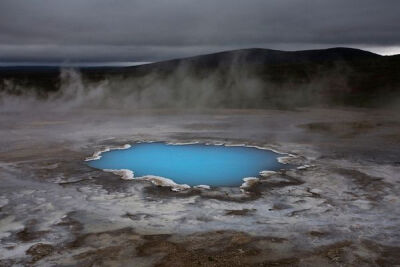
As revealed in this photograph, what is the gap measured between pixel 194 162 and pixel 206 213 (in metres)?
4.22

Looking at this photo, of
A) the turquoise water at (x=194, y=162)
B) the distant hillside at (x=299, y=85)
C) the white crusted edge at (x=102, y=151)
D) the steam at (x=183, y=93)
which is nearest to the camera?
the turquoise water at (x=194, y=162)

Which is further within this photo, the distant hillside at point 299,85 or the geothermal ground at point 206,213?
the distant hillside at point 299,85

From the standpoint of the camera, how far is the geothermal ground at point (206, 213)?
553 cm

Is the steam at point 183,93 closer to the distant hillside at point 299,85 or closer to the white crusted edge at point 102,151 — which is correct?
the distant hillside at point 299,85

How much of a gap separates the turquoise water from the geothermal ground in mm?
651

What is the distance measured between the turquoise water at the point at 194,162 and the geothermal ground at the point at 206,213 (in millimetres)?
651

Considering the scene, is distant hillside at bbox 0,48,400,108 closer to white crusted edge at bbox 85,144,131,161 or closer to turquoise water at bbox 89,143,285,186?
turquoise water at bbox 89,143,285,186

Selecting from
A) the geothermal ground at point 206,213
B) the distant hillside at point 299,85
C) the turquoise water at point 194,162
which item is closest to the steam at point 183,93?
the distant hillside at point 299,85

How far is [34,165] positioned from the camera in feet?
34.4

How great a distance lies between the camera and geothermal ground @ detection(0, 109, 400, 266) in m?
5.53

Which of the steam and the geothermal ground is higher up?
the steam

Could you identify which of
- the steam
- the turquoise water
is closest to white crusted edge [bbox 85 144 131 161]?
the turquoise water

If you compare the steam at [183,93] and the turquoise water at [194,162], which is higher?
the steam at [183,93]

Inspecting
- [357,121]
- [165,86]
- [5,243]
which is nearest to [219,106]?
[357,121]
